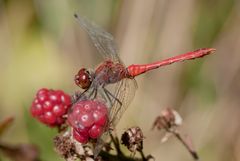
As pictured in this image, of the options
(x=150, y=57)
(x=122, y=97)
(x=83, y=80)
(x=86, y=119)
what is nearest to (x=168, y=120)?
(x=122, y=97)

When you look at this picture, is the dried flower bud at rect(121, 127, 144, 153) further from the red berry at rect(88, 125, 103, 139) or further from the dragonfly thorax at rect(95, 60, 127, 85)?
the dragonfly thorax at rect(95, 60, 127, 85)

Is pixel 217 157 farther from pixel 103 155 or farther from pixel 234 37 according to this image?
pixel 103 155

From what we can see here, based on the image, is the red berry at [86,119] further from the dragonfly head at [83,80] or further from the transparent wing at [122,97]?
the dragonfly head at [83,80]

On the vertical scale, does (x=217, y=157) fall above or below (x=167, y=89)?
below

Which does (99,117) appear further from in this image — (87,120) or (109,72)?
(109,72)

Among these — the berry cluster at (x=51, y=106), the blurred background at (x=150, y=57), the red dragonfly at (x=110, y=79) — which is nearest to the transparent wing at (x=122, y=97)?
the red dragonfly at (x=110, y=79)

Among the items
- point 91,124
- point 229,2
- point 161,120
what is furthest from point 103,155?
point 229,2
